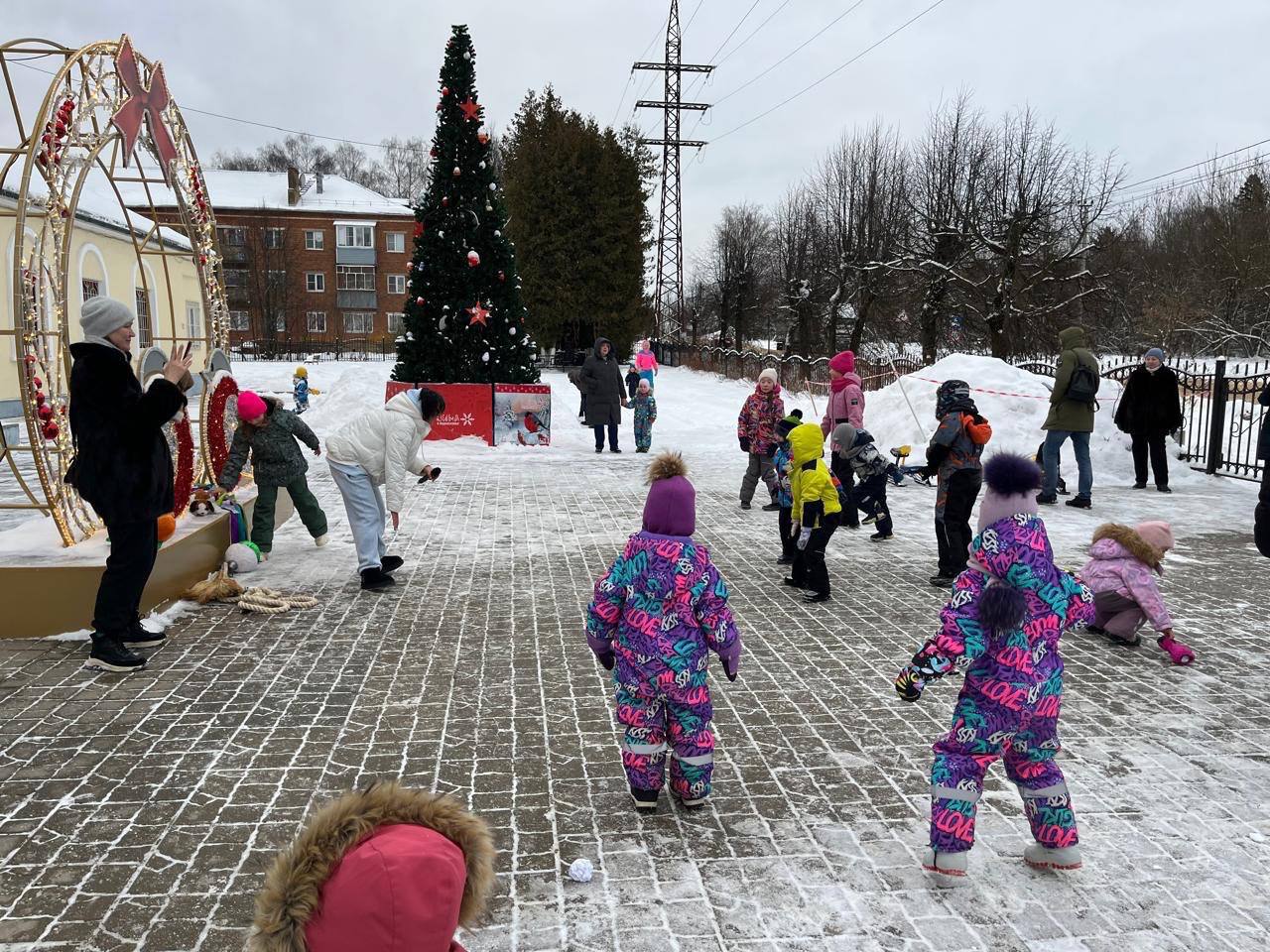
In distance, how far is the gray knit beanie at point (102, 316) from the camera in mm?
5277

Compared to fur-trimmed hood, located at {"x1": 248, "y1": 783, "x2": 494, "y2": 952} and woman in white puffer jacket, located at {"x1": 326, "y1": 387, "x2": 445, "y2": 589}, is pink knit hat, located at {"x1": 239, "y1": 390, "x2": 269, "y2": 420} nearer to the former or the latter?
woman in white puffer jacket, located at {"x1": 326, "y1": 387, "x2": 445, "y2": 589}

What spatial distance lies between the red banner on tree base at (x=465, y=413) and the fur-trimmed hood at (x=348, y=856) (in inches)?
595

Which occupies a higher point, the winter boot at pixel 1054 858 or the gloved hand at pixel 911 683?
the gloved hand at pixel 911 683

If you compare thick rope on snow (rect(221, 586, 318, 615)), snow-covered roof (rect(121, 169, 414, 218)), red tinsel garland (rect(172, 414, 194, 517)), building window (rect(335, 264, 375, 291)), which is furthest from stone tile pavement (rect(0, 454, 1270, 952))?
building window (rect(335, 264, 375, 291))

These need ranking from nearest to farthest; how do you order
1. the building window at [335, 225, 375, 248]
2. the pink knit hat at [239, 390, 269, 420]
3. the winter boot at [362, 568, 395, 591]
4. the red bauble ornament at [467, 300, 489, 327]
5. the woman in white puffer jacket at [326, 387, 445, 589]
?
the woman in white puffer jacket at [326, 387, 445, 589] < the winter boot at [362, 568, 395, 591] < the pink knit hat at [239, 390, 269, 420] < the red bauble ornament at [467, 300, 489, 327] < the building window at [335, 225, 375, 248]

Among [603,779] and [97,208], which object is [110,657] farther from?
[97,208]

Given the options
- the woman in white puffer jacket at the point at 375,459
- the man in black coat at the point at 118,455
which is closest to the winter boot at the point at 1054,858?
the man in black coat at the point at 118,455

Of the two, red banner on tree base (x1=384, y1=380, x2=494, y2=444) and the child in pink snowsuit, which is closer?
the child in pink snowsuit

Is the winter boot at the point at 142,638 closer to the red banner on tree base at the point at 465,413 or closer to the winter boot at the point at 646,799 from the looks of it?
the winter boot at the point at 646,799

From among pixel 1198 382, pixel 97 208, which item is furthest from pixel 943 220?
pixel 97 208

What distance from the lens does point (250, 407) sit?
25.7 feet

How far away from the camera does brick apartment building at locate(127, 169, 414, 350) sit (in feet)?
171

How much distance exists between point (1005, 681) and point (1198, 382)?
1832cm

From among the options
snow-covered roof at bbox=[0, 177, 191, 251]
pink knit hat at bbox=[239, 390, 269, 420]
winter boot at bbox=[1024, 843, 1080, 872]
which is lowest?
winter boot at bbox=[1024, 843, 1080, 872]
